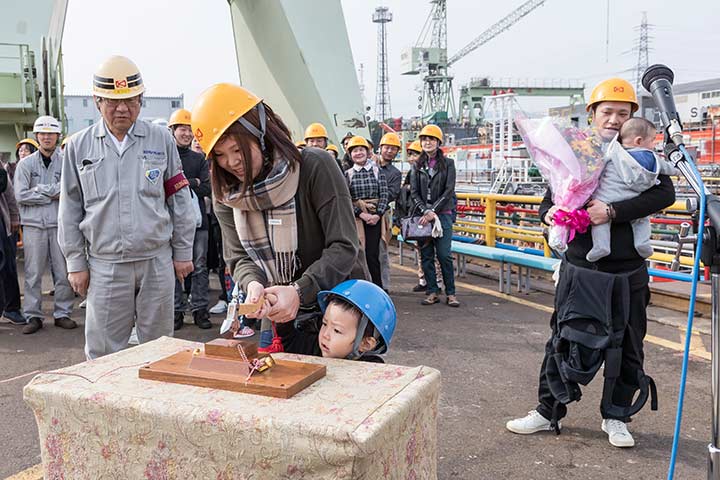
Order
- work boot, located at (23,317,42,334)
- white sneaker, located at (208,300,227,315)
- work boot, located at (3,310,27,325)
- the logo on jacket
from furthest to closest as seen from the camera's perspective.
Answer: white sneaker, located at (208,300,227,315) → work boot, located at (3,310,27,325) → work boot, located at (23,317,42,334) → the logo on jacket

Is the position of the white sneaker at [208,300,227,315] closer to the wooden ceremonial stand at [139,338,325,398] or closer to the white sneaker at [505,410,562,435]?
the white sneaker at [505,410,562,435]

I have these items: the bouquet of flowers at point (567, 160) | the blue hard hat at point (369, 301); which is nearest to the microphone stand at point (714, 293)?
the blue hard hat at point (369, 301)

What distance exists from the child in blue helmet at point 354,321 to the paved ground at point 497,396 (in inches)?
48.3

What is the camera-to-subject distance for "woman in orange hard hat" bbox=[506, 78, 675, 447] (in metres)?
3.05

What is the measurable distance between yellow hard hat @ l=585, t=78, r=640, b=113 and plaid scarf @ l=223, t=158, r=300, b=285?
6.32 feet

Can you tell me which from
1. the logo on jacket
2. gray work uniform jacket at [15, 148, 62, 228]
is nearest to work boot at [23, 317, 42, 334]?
gray work uniform jacket at [15, 148, 62, 228]

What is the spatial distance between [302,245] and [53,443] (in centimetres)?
103

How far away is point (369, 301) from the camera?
6.82 ft

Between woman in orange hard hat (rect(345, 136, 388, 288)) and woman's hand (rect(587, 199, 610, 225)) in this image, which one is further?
woman in orange hard hat (rect(345, 136, 388, 288))

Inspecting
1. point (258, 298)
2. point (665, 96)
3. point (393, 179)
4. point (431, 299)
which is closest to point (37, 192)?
point (393, 179)

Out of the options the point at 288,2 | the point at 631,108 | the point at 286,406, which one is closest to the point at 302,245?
the point at 286,406

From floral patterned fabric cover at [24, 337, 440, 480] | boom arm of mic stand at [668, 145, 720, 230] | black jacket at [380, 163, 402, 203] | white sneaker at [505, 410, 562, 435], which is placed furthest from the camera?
black jacket at [380, 163, 402, 203]

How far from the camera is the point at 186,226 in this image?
3514mm

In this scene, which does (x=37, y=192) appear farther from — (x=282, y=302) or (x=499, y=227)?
(x=499, y=227)
